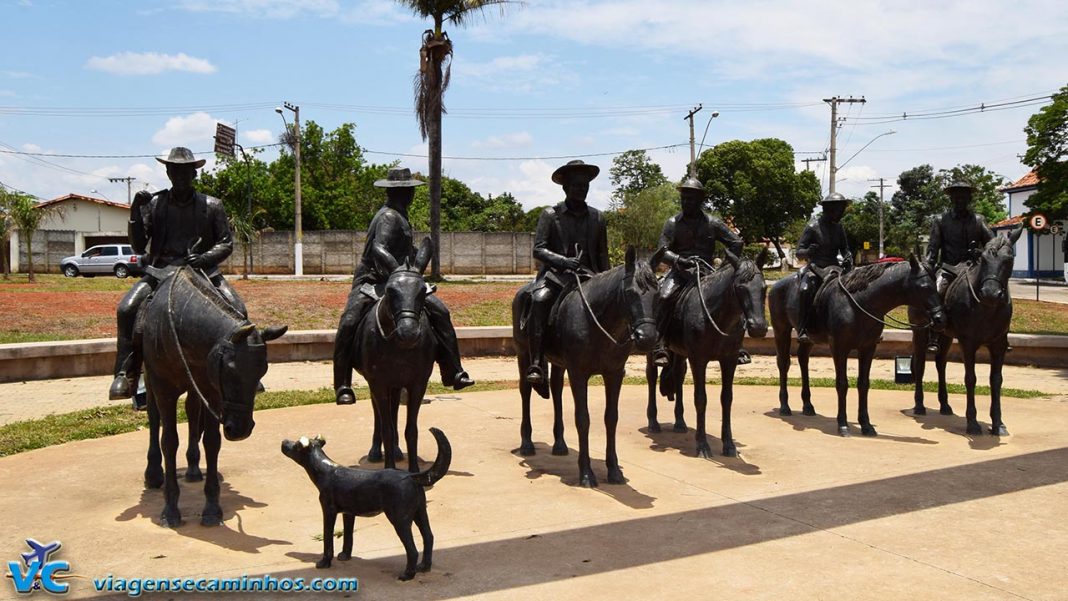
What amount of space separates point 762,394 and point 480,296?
1281 centimetres

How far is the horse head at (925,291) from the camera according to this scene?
10.2 metres

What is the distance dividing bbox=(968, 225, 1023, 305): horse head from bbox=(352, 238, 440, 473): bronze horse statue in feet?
22.0

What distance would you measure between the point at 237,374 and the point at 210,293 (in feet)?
3.54

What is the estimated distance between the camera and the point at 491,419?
11.4 m

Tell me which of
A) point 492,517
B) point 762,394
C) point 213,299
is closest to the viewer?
point 213,299

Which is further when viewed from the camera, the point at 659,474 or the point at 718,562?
the point at 659,474

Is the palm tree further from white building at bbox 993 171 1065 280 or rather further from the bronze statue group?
white building at bbox 993 171 1065 280

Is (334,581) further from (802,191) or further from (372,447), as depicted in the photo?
(802,191)

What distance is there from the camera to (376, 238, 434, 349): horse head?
688cm

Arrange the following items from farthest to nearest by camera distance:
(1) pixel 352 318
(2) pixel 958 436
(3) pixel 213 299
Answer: (2) pixel 958 436, (1) pixel 352 318, (3) pixel 213 299

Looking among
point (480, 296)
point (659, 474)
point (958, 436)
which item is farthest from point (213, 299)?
point (480, 296)

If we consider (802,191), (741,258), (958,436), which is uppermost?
(802,191)

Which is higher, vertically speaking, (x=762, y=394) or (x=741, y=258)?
(x=741, y=258)

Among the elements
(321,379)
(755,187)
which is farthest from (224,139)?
(321,379)
